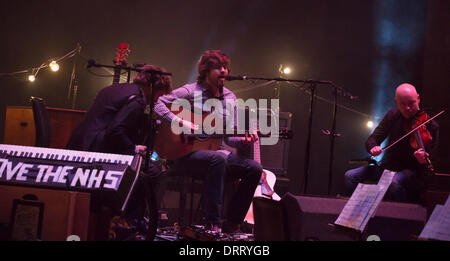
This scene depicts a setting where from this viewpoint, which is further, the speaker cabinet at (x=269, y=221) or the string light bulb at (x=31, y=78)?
the string light bulb at (x=31, y=78)

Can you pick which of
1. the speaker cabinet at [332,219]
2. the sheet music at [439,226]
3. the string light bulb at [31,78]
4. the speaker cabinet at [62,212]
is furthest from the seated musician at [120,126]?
the string light bulb at [31,78]

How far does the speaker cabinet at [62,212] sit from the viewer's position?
231 cm

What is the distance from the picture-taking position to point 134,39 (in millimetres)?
6570

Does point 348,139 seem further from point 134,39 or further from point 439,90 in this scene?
point 134,39

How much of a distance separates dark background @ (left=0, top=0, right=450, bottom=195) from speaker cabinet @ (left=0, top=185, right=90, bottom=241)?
13.3ft

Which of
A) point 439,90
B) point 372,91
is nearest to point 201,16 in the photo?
point 372,91

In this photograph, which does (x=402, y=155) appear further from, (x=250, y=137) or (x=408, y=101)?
(x=250, y=137)

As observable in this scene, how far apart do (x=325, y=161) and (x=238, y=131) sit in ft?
10.5

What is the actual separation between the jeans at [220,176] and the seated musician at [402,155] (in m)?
0.96

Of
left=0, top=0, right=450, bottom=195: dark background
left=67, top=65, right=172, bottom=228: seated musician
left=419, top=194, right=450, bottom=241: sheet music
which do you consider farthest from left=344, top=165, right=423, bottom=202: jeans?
left=0, top=0, right=450, bottom=195: dark background

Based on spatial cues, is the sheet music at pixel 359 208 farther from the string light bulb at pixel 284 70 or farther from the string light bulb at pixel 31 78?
the string light bulb at pixel 31 78

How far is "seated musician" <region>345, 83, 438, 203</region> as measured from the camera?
3628 mm

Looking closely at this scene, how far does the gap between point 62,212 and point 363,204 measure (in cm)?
146
